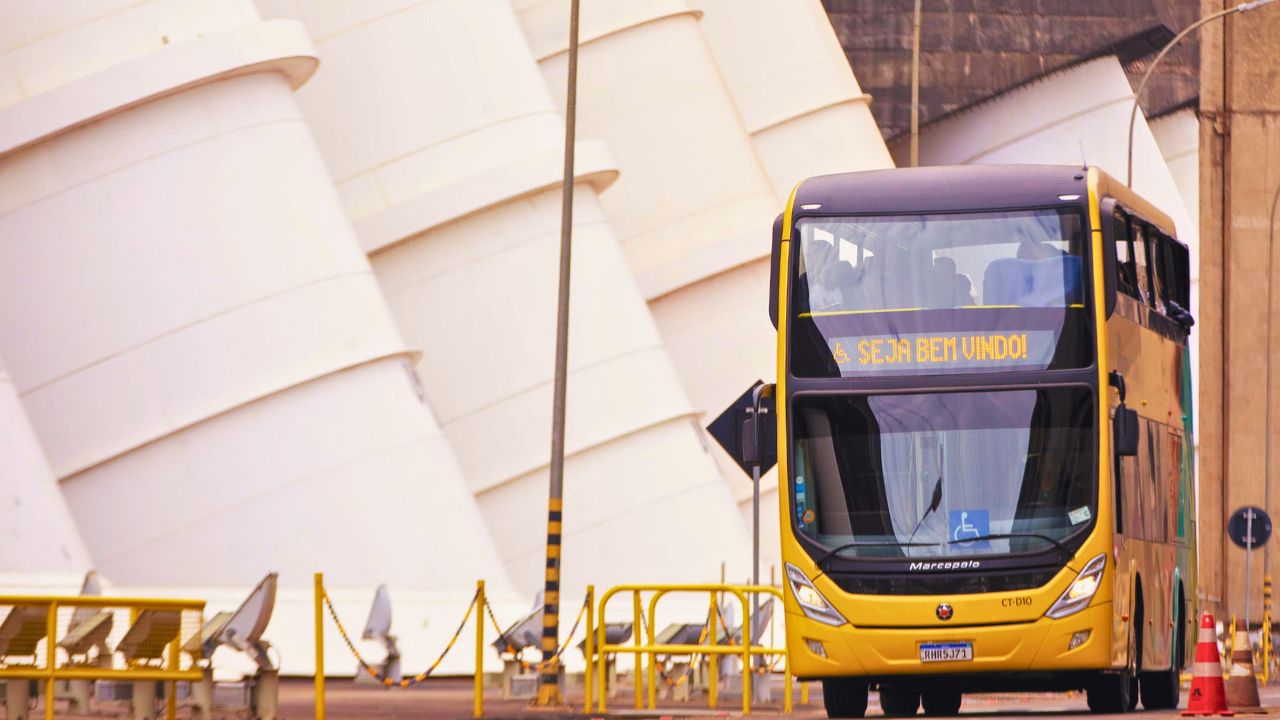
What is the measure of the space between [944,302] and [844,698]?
2897mm

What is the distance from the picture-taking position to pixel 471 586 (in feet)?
80.5

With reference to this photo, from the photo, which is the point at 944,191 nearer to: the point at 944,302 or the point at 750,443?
the point at 944,302

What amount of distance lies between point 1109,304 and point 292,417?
32.5 feet

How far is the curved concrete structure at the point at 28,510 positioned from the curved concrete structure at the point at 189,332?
5.38 feet

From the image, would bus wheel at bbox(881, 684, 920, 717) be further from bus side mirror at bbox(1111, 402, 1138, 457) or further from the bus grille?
bus side mirror at bbox(1111, 402, 1138, 457)

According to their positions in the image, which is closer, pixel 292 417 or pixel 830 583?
pixel 830 583

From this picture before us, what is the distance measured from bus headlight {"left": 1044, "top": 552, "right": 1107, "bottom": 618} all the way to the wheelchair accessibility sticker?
2.02ft

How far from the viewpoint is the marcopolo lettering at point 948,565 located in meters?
16.3

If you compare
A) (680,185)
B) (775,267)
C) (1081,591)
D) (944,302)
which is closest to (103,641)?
(775,267)

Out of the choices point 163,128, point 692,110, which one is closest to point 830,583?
point 163,128

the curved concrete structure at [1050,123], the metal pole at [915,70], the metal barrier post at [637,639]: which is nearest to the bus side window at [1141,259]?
the metal barrier post at [637,639]

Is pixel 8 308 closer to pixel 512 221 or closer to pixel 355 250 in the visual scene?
pixel 355 250

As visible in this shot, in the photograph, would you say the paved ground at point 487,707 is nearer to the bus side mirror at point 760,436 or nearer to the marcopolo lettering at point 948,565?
the marcopolo lettering at point 948,565

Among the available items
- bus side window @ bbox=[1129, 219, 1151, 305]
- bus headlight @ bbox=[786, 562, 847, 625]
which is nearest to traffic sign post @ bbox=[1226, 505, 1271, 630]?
bus side window @ bbox=[1129, 219, 1151, 305]
